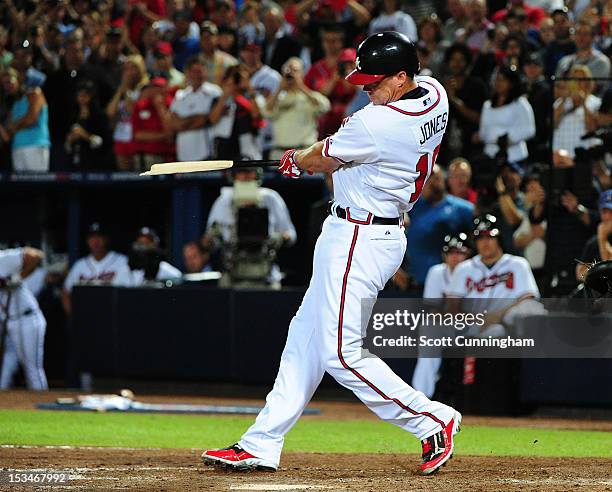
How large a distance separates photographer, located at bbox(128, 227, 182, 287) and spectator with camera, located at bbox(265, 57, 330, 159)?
5.52 ft

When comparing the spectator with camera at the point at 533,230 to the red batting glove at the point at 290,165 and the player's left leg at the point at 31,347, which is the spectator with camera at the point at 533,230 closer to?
the red batting glove at the point at 290,165

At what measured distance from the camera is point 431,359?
10.6m

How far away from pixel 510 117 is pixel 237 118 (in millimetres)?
3006

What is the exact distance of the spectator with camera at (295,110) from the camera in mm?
12875

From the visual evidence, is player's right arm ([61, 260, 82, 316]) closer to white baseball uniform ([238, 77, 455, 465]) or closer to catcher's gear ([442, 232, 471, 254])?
catcher's gear ([442, 232, 471, 254])

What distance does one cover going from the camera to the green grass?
794cm

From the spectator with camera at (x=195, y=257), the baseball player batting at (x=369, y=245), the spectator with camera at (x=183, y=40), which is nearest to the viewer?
the baseball player batting at (x=369, y=245)

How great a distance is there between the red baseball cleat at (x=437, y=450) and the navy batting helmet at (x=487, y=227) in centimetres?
468

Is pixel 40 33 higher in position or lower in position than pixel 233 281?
higher

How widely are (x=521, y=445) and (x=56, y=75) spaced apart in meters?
9.01

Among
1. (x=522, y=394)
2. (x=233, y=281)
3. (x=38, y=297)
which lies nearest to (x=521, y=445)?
(x=522, y=394)

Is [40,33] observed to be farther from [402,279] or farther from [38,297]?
[402,279]

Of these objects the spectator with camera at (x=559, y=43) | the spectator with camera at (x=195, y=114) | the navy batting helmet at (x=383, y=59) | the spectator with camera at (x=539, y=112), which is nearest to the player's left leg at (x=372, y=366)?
the navy batting helmet at (x=383, y=59)

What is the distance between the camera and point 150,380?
1254 cm
